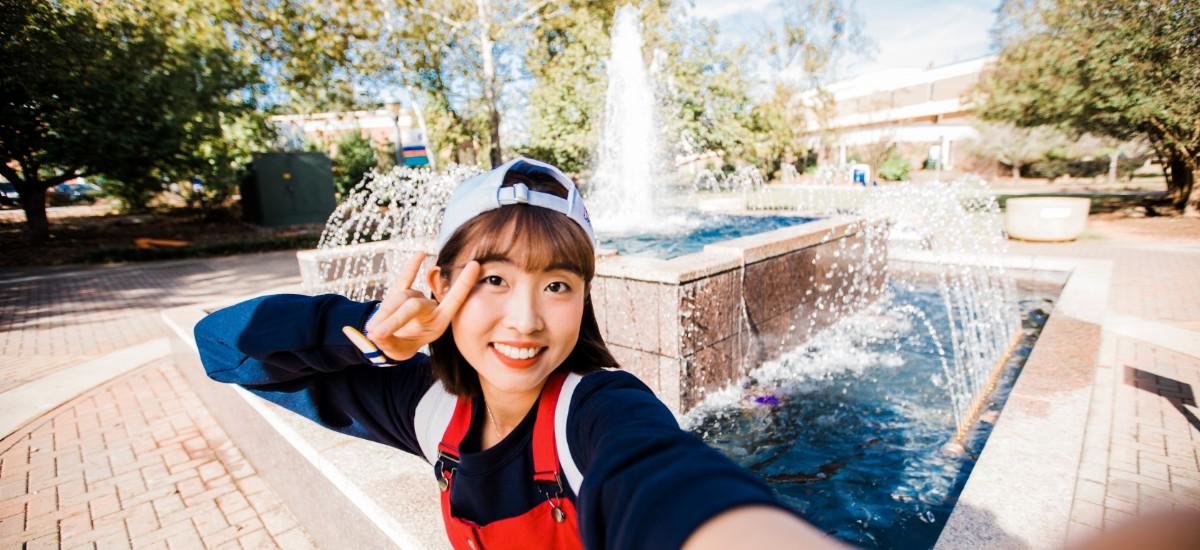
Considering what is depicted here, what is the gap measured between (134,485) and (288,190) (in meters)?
21.1

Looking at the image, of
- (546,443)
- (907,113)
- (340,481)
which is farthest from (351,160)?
(907,113)

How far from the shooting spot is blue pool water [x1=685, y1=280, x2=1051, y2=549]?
3.25 m

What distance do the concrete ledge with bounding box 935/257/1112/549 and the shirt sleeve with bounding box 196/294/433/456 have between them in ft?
7.10

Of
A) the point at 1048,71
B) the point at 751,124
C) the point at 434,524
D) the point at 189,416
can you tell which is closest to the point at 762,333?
the point at 434,524

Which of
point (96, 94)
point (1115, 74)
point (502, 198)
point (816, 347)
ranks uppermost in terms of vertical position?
point (96, 94)

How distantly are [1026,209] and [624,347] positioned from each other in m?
12.1

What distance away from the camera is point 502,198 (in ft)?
4.35

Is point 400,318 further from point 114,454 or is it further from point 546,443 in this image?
point 114,454

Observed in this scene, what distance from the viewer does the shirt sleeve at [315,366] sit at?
1.48m

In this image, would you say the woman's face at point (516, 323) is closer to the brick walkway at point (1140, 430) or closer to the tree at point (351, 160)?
the brick walkway at point (1140, 430)

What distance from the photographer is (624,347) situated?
4.55 metres

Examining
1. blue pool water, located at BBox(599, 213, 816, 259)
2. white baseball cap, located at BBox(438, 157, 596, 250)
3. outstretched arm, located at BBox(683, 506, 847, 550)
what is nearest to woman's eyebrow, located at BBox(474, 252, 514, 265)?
white baseball cap, located at BBox(438, 157, 596, 250)

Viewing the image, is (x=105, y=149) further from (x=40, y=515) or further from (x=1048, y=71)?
(x=1048, y=71)

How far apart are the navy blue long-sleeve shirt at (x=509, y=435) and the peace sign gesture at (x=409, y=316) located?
0.18 m
